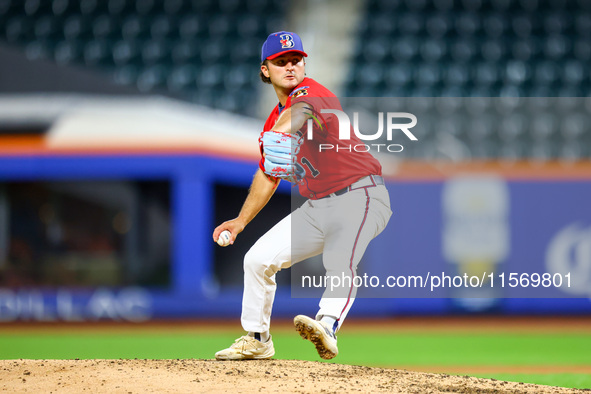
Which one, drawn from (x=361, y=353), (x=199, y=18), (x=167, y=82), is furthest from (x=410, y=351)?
(x=199, y=18)

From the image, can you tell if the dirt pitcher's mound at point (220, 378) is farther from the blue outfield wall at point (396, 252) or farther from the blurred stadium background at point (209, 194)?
the blurred stadium background at point (209, 194)

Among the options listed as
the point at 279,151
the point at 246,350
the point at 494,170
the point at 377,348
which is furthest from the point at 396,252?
the point at 279,151

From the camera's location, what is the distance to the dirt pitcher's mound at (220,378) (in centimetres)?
326

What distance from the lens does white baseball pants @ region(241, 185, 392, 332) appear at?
3.54 m

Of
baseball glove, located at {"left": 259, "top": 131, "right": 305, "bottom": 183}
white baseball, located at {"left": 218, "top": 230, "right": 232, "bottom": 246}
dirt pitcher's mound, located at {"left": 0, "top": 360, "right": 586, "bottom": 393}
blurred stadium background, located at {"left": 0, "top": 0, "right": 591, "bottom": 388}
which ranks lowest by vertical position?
dirt pitcher's mound, located at {"left": 0, "top": 360, "right": 586, "bottom": 393}

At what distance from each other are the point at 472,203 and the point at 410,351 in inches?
139

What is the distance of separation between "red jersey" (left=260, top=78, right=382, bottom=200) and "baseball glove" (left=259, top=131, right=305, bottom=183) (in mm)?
81

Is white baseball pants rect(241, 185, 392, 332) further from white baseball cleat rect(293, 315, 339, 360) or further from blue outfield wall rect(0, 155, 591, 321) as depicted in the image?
blue outfield wall rect(0, 155, 591, 321)

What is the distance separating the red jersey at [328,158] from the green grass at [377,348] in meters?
2.33

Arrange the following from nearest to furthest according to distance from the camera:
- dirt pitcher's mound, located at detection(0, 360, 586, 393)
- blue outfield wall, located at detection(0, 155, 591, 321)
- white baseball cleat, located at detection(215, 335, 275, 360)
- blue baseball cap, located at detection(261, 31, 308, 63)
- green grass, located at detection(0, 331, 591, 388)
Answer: dirt pitcher's mound, located at detection(0, 360, 586, 393) → blue baseball cap, located at detection(261, 31, 308, 63) → white baseball cleat, located at detection(215, 335, 275, 360) → green grass, located at detection(0, 331, 591, 388) → blue outfield wall, located at detection(0, 155, 591, 321)

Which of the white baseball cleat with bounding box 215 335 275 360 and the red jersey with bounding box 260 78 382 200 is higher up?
the red jersey with bounding box 260 78 382 200

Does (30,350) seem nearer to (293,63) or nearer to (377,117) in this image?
(293,63)

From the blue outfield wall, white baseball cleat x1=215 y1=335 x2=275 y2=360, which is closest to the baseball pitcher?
white baseball cleat x1=215 y1=335 x2=275 y2=360

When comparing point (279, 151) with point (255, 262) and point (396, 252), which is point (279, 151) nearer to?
point (255, 262)
